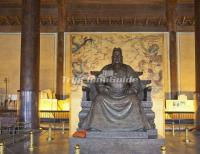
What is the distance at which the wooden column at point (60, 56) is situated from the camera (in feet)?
62.1

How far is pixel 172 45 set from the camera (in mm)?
19562

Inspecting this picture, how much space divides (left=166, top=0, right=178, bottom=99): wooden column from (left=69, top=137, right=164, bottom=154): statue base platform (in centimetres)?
1192

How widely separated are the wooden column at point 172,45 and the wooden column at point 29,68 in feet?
29.4

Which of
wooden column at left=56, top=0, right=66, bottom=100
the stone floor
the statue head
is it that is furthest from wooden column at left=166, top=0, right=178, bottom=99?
the statue head

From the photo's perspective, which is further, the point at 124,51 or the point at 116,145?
the point at 124,51

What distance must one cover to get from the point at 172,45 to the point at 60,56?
5.63m

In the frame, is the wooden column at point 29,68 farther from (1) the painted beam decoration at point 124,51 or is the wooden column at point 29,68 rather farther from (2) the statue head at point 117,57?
(1) the painted beam decoration at point 124,51

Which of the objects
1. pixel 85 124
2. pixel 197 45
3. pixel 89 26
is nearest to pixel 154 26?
pixel 89 26

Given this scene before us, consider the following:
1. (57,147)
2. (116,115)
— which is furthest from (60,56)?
(116,115)

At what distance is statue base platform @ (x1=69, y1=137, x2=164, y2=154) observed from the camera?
727cm

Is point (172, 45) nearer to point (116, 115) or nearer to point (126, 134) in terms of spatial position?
point (116, 115)

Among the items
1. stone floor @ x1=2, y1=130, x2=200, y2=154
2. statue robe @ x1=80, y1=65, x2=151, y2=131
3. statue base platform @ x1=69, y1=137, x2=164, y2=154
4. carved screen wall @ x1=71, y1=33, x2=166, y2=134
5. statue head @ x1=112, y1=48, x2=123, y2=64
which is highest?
carved screen wall @ x1=71, y1=33, x2=166, y2=134

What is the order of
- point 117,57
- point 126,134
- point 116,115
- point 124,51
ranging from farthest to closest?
1. point 124,51
2. point 117,57
3. point 116,115
4. point 126,134

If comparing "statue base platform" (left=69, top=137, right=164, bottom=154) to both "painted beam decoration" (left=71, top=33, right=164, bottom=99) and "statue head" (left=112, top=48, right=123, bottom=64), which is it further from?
"painted beam decoration" (left=71, top=33, right=164, bottom=99)
